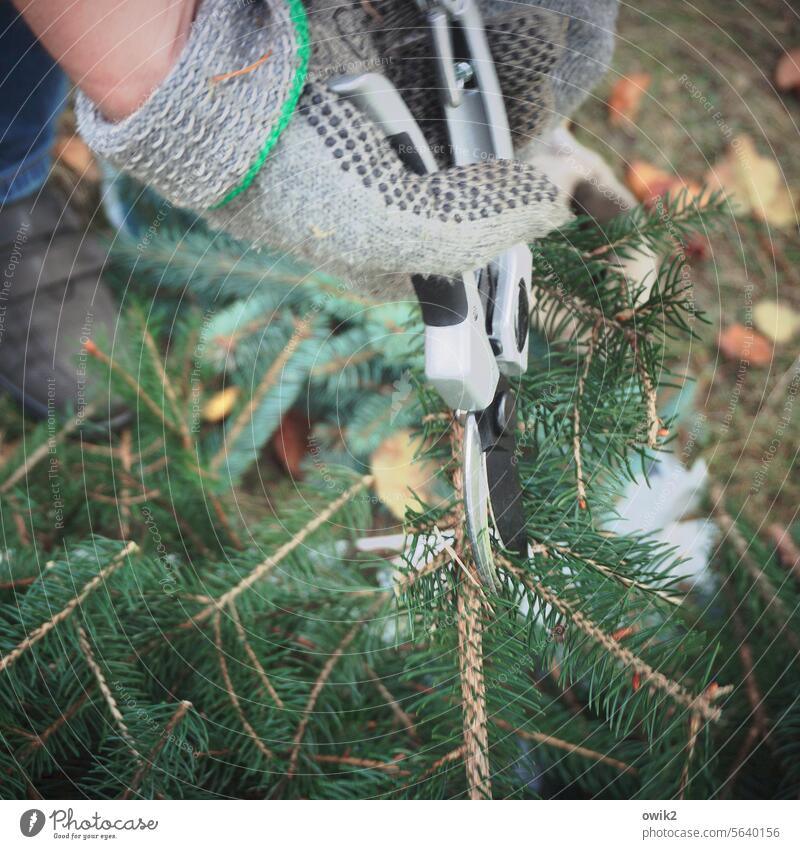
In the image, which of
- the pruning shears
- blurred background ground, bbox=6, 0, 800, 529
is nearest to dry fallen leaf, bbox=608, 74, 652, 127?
blurred background ground, bbox=6, 0, 800, 529

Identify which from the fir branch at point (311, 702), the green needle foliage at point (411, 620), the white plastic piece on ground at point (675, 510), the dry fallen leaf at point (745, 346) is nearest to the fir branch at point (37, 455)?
the green needle foliage at point (411, 620)

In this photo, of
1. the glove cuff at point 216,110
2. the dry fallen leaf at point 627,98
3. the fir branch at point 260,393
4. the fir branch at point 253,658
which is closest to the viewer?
the glove cuff at point 216,110

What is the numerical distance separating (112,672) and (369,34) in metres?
0.31

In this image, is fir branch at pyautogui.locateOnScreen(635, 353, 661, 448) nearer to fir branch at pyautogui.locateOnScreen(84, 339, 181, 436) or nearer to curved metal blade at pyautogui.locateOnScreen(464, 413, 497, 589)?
curved metal blade at pyautogui.locateOnScreen(464, 413, 497, 589)

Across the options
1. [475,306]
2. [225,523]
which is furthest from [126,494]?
[475,306]

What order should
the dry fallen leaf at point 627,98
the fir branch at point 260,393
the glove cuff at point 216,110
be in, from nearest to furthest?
1. the glove cuff at point 216,110
2. the fir branch at point 260,393
3. the dry fallen leaf at point 627,98

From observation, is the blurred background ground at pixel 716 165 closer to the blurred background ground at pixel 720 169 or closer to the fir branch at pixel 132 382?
the blurred background ground at pixel 720 169

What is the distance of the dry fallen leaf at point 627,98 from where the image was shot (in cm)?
57

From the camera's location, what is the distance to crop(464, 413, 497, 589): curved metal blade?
276 millimetres

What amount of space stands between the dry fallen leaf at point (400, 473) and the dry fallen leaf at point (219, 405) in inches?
4.6

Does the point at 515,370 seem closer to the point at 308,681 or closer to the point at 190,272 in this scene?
the point at 308,681

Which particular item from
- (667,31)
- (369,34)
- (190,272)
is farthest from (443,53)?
(667,31)

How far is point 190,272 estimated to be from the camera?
0.50 meters
